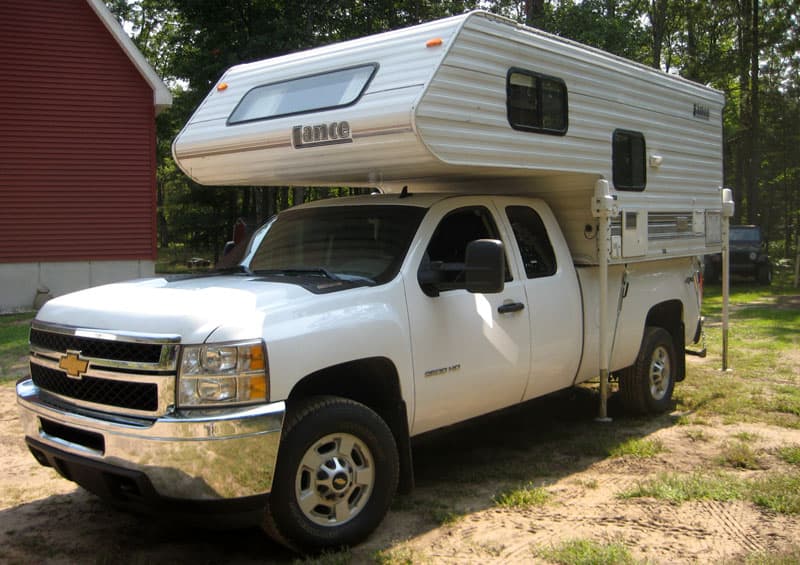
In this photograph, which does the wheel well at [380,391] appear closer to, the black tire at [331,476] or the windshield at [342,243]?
the black tire at [331,476]

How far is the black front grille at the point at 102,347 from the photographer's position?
3.67 meters

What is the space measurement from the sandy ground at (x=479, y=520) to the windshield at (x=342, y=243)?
1.11 m

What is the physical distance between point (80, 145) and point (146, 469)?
1470 cm

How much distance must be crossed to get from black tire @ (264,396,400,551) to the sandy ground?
173 millimetres

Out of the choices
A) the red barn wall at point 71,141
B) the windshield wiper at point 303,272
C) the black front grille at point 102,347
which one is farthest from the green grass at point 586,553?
the red barn wall at point 71,141

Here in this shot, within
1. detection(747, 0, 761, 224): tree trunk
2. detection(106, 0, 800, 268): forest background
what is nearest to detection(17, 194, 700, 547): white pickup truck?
detection(106, 0, 800, 268): forest background

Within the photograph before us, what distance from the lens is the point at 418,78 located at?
4.61m

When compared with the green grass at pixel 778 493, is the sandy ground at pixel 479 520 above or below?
below

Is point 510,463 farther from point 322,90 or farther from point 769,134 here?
point 769,134

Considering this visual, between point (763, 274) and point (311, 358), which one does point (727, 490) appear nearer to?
point (311, 358)

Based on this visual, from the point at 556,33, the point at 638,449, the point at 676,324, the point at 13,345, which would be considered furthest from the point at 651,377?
the point at 556,33

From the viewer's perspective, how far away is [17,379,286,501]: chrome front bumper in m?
3.51

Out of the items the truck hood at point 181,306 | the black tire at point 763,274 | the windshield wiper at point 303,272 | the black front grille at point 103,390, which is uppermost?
the windshield wiper at point 303,272

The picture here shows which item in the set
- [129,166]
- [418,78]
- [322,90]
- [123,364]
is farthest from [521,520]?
[129,166]
